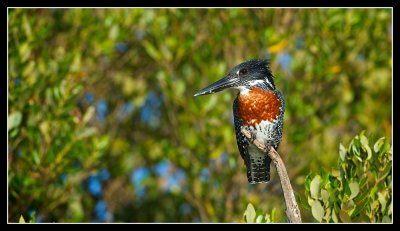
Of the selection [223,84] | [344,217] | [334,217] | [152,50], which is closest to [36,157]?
[152,50]

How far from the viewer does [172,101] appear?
24.3 feet

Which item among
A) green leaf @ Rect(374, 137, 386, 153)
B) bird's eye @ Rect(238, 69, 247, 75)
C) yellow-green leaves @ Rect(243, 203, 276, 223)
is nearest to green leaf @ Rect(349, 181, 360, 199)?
green leaf @ Rect(374, 137, 386, 153)

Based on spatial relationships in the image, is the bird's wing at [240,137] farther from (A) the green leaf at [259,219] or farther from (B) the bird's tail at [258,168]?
(A) the green leaf at [259,219]

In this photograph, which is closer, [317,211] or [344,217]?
[317,211]

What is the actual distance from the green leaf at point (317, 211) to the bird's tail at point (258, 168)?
1.33 meters

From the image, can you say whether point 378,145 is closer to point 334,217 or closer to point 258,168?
point 334,217

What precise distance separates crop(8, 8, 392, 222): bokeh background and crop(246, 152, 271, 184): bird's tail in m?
1.64

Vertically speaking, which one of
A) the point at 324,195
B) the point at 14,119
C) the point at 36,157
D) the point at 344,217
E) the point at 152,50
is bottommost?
the point at 344,217

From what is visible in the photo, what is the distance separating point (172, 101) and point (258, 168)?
2.37 metres

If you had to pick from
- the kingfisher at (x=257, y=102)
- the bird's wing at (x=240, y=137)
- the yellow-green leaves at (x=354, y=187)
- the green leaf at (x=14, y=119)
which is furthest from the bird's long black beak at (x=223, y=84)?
the green leaf at (x=14, y=119)

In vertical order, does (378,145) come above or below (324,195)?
above

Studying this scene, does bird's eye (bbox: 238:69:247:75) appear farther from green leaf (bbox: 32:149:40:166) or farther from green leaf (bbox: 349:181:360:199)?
green leaf (bbox: 32:149:40:166)

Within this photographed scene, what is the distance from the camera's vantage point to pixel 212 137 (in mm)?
7086

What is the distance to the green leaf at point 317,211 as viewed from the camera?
3.86 meters
